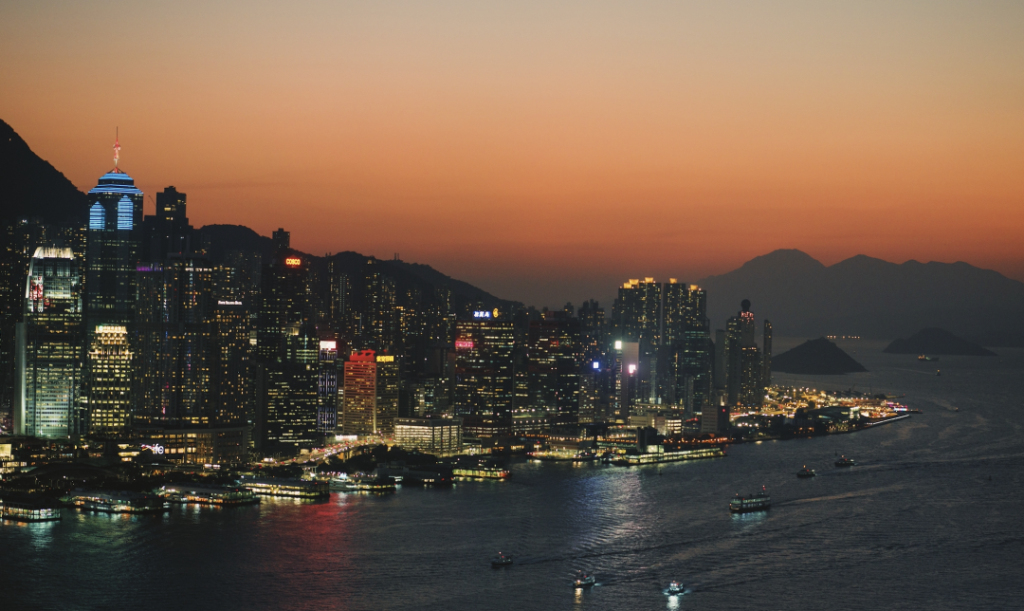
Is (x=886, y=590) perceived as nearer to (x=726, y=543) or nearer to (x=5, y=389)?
(x=726, y=543)

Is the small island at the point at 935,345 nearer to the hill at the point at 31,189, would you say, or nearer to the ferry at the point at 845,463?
the ferry at the point at 845,463

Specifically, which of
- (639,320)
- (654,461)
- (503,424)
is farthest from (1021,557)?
(639,320)

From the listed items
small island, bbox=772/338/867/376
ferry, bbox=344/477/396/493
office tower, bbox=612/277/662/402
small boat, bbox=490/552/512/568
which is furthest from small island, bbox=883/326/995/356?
small boat, bbox=490/552/512/568

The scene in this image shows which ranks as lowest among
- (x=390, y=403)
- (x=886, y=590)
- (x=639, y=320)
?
(x=886, y=590)

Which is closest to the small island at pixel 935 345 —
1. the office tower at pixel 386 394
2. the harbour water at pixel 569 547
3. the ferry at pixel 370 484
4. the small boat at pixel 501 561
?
the office tower at pixel 386 394

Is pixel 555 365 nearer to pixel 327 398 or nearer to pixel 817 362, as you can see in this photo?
pixel 327 398

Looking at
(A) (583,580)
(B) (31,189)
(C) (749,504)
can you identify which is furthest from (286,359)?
(A) (583,580)
